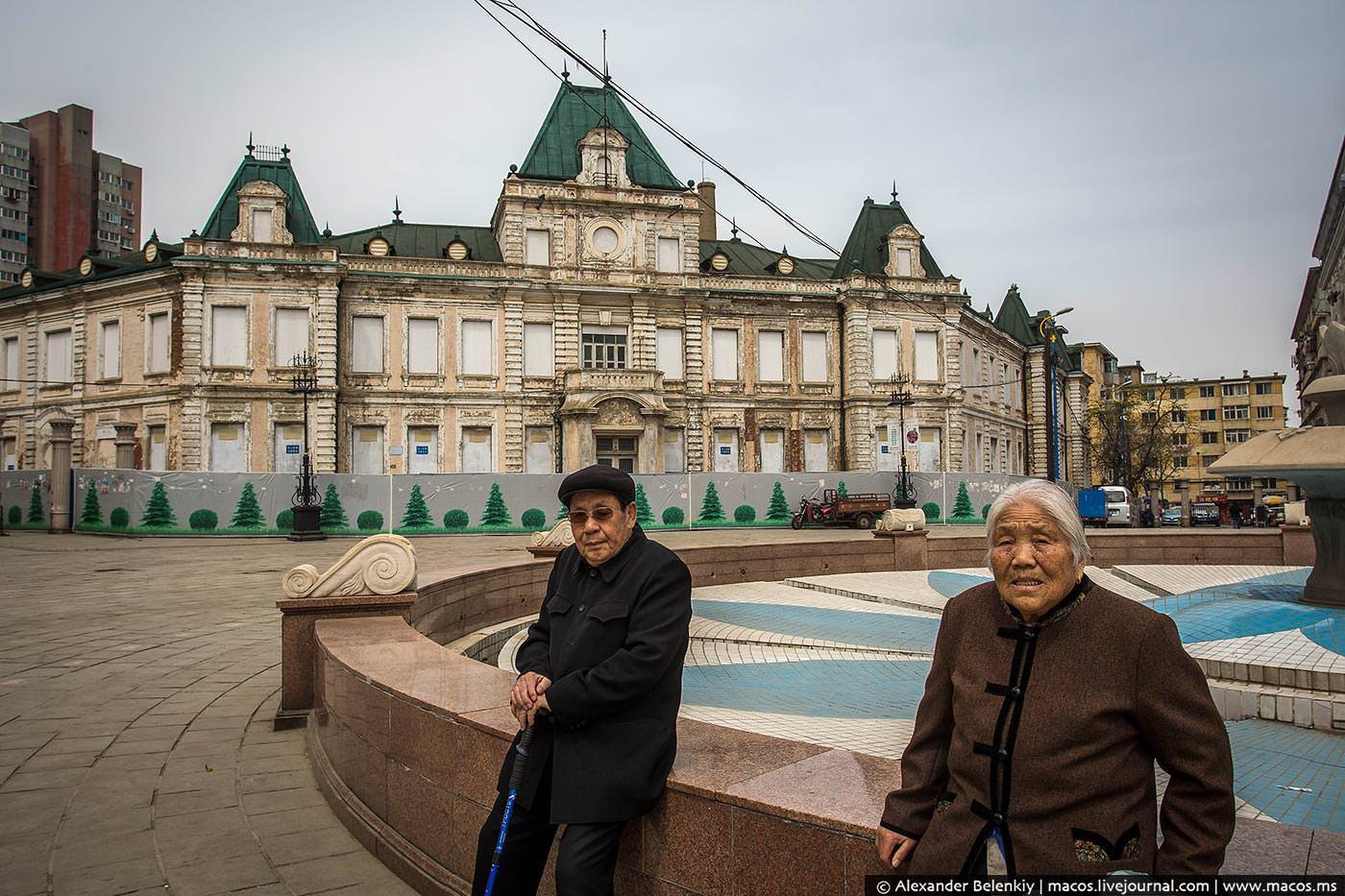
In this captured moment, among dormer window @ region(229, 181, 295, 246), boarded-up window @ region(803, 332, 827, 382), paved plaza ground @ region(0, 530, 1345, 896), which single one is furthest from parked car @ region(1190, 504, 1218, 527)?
dormer window @ region(229, 181, 295, 246)

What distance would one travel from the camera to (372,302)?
36.8 m

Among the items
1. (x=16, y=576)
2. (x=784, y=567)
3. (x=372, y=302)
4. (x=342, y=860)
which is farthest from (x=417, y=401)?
(x=342, y=860)

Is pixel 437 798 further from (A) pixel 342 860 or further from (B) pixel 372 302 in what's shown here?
(B) pixel 372 302

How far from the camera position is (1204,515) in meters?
51.0

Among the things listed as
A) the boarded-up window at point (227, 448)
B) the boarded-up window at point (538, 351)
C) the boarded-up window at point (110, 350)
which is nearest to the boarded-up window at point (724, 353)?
the boarded-up window at point (538, 351)

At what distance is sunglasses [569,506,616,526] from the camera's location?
3256 millimetres

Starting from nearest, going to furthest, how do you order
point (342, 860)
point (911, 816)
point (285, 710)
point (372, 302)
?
point (911, 816) → point (342, 860) → point (285, 710) → point (372, 302)

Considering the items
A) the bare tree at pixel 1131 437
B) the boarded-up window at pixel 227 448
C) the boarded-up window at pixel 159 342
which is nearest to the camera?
the boarded-up window at pixel 227 448

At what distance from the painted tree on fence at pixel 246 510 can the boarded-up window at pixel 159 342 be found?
11612 millimetres

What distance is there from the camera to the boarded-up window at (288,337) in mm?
35188

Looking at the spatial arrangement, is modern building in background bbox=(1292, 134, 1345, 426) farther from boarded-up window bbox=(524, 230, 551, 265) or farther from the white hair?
the white hair

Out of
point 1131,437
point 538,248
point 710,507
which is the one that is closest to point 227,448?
point 538,248

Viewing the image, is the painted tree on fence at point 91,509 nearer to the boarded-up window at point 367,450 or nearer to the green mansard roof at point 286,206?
the boarded-up window at point 367,450

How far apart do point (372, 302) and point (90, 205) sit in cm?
7501
